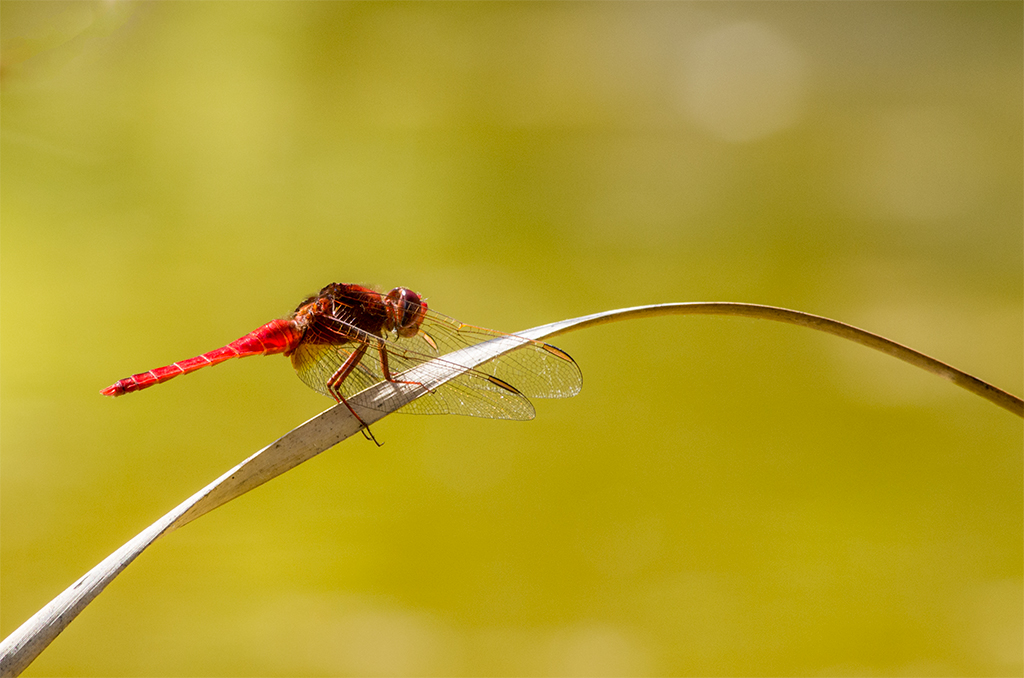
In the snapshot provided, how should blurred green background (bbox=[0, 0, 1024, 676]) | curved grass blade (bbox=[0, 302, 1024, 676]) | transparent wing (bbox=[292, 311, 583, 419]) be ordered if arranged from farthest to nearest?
blurred green background (bbox=[0, 0, 1024, 676]) < transparent wing (bbox=[292, 311, 583, 419]) < curved grass blade (bbox=[0, 302, 1024, 676])

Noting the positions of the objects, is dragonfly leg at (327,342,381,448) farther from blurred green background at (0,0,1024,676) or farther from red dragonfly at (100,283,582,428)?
blurred green background at (0,0,1024,676)

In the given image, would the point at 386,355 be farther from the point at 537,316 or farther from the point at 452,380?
the point at 537,316

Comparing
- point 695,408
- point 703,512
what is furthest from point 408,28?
point 703,512

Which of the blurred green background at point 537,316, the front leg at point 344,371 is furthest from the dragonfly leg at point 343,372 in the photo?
the blurred green background at point 537,316

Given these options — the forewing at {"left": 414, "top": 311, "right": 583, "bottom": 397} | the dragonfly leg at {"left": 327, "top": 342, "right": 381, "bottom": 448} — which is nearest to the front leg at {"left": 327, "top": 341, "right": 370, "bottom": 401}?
the dragonfly leg at {"left": 327, "top": 342, "right": 381, "bottom": 448}

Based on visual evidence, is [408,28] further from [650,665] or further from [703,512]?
[650,665]

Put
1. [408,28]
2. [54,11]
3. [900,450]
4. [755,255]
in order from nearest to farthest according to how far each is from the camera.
Result: [900,450], [54,11], [755,255], [408,28]

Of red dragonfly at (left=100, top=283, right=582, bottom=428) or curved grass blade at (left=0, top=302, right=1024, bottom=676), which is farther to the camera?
red dragonfly at (left=100, top=283, right=582, bottom=428)
